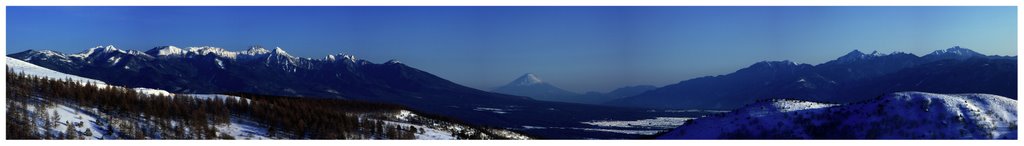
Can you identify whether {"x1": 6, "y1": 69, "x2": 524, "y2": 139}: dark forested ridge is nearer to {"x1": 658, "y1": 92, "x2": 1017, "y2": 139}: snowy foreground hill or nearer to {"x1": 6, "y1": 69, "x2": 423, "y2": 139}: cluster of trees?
{"x1": 6, "y1": 69, "x2": 423, "y2": 139}: cluster of trees

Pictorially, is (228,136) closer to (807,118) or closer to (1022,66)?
(807,118)

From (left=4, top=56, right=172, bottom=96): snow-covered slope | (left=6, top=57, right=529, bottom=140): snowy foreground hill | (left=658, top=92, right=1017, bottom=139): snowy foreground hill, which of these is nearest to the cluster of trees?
(left=6, top=57, right=529, bottom=140): snowy foreground hill

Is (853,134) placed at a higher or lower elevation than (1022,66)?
lower

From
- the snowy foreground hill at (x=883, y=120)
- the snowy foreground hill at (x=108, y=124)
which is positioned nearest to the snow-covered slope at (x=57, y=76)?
the snowy foreground hill at (x=108, y=124)

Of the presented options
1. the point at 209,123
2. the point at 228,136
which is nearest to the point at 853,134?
the point at 228,136

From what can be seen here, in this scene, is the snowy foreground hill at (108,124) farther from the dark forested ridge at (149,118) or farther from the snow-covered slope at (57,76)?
the snow-covered slope at (57,76)

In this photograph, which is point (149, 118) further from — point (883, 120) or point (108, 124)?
point (883, 120)
